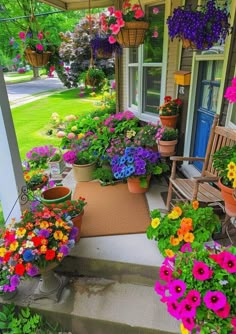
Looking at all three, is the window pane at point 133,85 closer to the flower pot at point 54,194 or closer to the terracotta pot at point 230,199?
the flower pot at point 54,194

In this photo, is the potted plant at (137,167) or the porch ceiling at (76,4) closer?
the potted plant at (137,167)

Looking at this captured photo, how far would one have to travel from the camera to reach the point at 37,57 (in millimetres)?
2707

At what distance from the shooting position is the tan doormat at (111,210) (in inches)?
91.7

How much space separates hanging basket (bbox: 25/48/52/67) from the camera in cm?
266

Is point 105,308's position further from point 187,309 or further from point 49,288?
point 187,309

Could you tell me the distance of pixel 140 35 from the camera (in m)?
→ 2.64

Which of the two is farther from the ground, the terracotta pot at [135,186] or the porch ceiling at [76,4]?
the porch ceiling at [76,4]

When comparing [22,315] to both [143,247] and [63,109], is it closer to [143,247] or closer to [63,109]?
[143,247]

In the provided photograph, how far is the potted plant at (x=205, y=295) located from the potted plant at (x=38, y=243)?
2.42ft

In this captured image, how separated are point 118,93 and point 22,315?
3.99 m

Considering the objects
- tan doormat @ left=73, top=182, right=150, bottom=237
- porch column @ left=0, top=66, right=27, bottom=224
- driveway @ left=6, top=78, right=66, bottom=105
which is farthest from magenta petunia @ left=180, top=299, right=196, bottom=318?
driveway @ left=6, top=78, right=66, bottom=105

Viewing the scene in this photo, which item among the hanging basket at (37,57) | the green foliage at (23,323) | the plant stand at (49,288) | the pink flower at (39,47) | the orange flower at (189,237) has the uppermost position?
the pink flower at (39,47)

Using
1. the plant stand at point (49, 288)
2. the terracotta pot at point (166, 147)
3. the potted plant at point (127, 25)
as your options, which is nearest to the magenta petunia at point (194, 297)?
the plant stand at point (49, 288)

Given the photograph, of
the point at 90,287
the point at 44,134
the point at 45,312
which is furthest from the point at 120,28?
the point at 44,134
